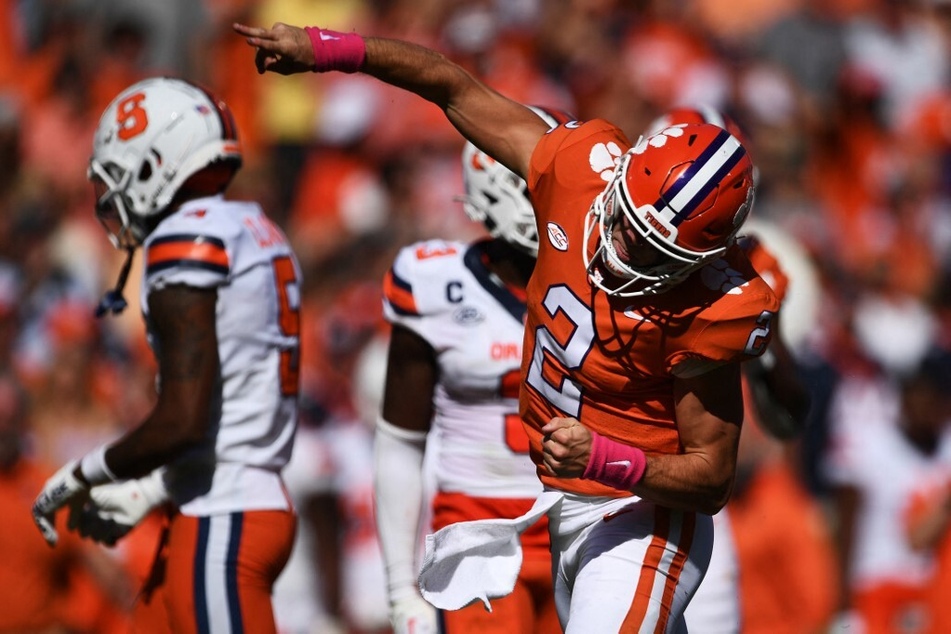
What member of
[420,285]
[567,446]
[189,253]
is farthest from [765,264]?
[189,253]

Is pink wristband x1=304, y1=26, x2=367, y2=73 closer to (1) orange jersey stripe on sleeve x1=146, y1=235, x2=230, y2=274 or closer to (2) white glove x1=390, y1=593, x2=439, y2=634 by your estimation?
(1) orange jersey stripe on sleeve x1=146, y1=235, x2=230, y2=274

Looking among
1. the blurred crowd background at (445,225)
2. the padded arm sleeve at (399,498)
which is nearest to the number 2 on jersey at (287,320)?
the padded arm sleeve at (399,498)

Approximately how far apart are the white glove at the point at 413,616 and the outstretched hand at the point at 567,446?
1.37 metres

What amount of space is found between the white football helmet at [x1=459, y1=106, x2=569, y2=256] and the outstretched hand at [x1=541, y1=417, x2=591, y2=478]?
1220 millimetres

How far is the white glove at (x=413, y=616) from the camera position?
4957mm

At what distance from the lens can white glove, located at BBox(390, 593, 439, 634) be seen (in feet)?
16.3

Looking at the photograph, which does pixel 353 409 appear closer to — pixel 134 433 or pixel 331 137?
pixel 331 137

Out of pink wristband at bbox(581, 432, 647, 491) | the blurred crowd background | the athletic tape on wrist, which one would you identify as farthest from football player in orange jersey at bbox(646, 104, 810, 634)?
the blurred crowd background

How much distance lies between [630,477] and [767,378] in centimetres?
160

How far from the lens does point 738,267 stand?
4.00m

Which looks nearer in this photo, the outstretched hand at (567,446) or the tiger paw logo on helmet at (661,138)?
the outstretched hand at (567,446)

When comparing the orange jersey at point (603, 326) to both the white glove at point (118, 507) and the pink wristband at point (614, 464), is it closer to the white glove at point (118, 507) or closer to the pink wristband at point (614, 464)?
the pink wristband at point (614, 464)

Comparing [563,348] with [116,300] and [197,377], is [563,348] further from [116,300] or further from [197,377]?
[116,300]

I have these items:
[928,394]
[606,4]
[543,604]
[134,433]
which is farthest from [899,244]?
[134,433]
